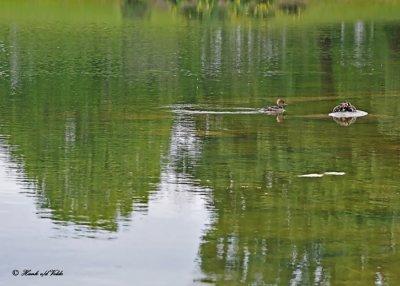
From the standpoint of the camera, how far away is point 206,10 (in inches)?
5433

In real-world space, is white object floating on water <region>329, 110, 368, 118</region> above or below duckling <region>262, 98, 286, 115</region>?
below

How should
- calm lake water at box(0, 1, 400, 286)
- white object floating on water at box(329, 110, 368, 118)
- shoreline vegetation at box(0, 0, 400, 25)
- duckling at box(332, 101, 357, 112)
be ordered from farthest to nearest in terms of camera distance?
shoreline vegetation at box(0, 0, 400, 25), duckling at box(332, 101, 357, 112), white object floating on water at box(329, 110, 368, 118), calm lake water at box(0, 1, 400, 286)

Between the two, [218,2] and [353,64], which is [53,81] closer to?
[353,64]

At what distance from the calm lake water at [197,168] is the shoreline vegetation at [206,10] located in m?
38.1

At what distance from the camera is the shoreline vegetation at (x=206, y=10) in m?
128

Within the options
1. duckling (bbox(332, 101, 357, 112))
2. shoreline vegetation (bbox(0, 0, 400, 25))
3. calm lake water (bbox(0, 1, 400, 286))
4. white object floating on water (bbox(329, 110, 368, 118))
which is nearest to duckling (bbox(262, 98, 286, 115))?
calm lake water (bbox(0, 1, 400, 286))

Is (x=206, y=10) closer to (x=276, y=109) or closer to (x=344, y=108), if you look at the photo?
(x=276, y=109)

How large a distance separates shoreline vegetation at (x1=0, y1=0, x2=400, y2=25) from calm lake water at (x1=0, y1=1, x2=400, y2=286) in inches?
1502

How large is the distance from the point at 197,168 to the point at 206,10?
97.4m

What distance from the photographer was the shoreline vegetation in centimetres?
12788

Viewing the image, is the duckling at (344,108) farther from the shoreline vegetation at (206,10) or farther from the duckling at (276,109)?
the shoreline vegetation at (206,10)

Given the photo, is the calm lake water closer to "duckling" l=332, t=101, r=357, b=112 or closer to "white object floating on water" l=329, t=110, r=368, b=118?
"white object floating on water" l=329, t=110, r=368, b=118

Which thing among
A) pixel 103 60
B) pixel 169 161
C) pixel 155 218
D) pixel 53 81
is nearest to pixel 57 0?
pixel 103 60

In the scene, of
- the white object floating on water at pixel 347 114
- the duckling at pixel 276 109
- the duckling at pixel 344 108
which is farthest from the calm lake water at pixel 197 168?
the duckling at pixel 344 108
